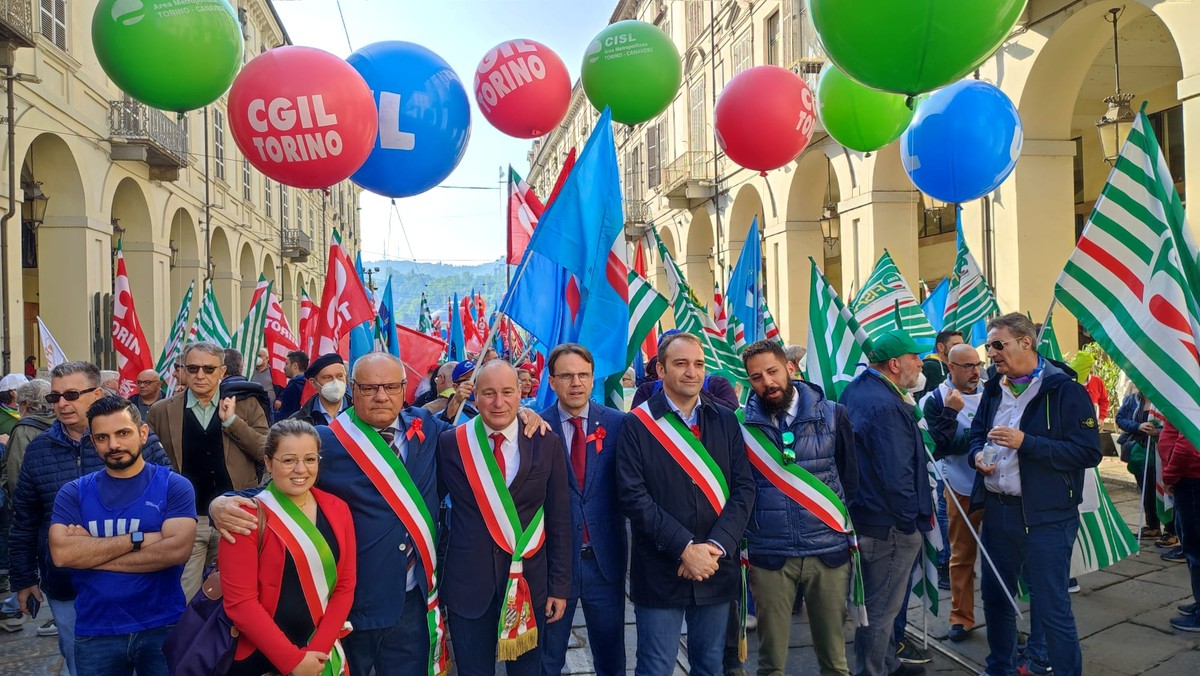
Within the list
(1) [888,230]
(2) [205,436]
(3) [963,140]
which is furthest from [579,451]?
(1) [888,230]

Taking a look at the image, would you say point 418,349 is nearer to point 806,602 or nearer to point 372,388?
point 372,388

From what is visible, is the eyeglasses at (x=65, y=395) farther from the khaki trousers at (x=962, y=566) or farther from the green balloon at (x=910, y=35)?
the khaki trousers at (x=962, y=566)

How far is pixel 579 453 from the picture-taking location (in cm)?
402

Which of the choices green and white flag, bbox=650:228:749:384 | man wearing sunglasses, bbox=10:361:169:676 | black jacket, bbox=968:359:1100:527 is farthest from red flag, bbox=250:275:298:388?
black jacket, bbox=968:359:1100:527

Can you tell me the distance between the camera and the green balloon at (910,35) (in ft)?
14.8

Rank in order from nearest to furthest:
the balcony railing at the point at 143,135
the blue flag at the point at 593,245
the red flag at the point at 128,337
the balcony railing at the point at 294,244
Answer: the blue flag at the point at 593,245
the red flag at the point at 128,337
the balcony railing at the point at 143,135
the balcony railing at the point at 294,244

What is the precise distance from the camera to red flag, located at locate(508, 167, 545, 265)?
6871mm

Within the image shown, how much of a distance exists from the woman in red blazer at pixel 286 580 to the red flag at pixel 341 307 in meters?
3.58

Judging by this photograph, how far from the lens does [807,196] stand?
1880 cm

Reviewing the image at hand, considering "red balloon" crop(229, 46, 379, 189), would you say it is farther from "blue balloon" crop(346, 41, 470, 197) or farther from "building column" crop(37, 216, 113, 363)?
"building column" crop(37, 216, 113, 363)

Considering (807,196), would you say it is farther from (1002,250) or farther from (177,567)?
(177,567)

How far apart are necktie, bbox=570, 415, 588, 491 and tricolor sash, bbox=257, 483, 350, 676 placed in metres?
1.23

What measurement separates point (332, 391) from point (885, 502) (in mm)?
2906

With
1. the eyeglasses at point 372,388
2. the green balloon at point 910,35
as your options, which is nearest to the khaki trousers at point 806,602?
the eyeglasses at point 372,388
